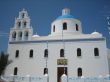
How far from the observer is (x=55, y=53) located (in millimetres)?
21969

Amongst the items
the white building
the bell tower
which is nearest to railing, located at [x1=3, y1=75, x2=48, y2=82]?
the white building

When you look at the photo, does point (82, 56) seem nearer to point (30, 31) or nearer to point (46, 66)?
point (46, 66)

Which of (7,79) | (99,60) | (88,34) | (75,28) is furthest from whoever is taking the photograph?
(75,28)

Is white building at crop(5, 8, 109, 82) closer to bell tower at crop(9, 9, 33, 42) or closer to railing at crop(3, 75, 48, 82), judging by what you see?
bell tower at crop(9, 9, 33, 42)

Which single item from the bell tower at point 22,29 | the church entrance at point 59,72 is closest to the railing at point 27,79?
the church entrance at point 59,72

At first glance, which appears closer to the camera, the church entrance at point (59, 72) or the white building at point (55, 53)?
the white building at point (55, 53)

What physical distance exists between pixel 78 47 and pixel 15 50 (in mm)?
7197

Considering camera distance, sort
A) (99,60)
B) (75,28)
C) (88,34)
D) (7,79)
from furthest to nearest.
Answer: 1. (75,28)
2. (88,34)
3. (99,60)
4. (7,79)

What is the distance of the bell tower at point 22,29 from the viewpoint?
23.3 meters

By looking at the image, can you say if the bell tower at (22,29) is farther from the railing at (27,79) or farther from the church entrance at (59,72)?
the railing at (27,79)

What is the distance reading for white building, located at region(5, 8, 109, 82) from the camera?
21.1m

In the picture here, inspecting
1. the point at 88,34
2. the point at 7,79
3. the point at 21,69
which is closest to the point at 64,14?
the point at 88,34

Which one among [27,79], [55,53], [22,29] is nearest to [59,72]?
[55,53]

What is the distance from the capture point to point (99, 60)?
827 inches
